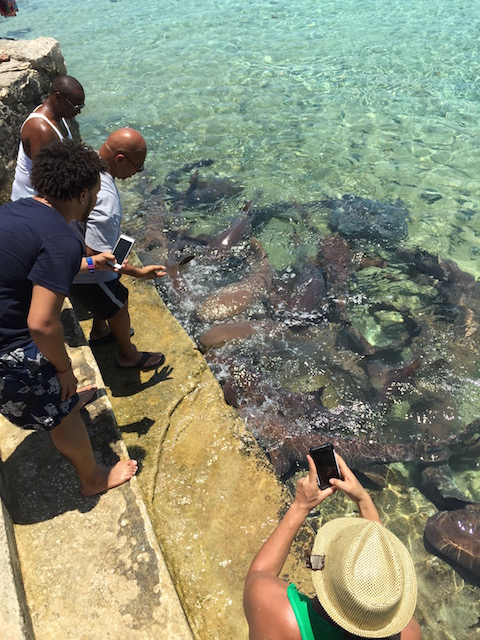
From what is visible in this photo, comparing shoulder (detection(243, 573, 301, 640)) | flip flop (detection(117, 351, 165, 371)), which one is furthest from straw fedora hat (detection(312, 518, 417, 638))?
flip flop (detection(117, 351, 165, 371))

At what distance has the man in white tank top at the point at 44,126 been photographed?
12.1 feet

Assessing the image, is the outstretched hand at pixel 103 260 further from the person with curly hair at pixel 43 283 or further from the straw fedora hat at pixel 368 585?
the straw fedora hat at pixel 368 585

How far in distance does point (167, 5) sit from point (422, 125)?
13447 mm

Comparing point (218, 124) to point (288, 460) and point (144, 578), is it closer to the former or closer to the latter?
point (288, 460)

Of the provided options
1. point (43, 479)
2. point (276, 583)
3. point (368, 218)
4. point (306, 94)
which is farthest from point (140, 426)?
point (306, 94)

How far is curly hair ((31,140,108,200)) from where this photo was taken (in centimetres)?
226

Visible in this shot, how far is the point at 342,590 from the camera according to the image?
1.78 meters

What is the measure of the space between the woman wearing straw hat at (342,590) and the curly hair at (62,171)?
1827 mm

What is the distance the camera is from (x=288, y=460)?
4297 mm

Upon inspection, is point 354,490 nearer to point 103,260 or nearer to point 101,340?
point 103,260

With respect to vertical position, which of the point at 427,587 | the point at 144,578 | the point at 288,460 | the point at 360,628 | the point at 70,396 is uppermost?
the point at 70,396

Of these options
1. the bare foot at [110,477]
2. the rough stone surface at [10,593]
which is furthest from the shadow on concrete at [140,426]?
the rough stone surface at [10,593]

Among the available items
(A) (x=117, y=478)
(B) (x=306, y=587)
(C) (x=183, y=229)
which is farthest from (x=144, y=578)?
(C) (x=183, y=229)

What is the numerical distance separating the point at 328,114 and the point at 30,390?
10.1m
